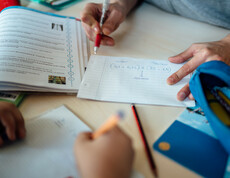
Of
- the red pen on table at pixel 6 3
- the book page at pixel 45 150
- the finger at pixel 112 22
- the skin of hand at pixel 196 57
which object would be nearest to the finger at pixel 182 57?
the skin of hand at pixel 196 57

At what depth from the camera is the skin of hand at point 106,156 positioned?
1.16 feet

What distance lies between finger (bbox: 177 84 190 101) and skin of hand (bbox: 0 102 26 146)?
418 mm

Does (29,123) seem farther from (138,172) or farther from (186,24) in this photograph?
(186,24)

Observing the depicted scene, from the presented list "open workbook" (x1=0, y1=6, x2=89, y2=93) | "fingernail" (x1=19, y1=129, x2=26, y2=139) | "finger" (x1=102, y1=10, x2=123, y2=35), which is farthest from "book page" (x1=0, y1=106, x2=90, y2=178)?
"finger" (x1=102, y1=10, x2=123, y2=35)

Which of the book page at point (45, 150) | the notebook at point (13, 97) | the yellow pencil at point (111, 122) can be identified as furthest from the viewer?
the notebook at point (13, 97)

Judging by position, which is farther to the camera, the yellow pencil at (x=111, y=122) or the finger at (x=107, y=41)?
the finger at (x=107, y=41)

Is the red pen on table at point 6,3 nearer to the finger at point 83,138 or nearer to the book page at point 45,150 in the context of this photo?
the book page at point 45,150

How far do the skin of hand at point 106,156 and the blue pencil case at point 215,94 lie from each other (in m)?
0.21

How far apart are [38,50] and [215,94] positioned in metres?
0.55

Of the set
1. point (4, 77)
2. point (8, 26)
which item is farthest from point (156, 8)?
point (4, 77)

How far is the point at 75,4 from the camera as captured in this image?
1.04 metres

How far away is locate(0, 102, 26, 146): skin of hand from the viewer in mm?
454

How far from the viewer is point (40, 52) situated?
682mm

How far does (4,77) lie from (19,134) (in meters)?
0.19
